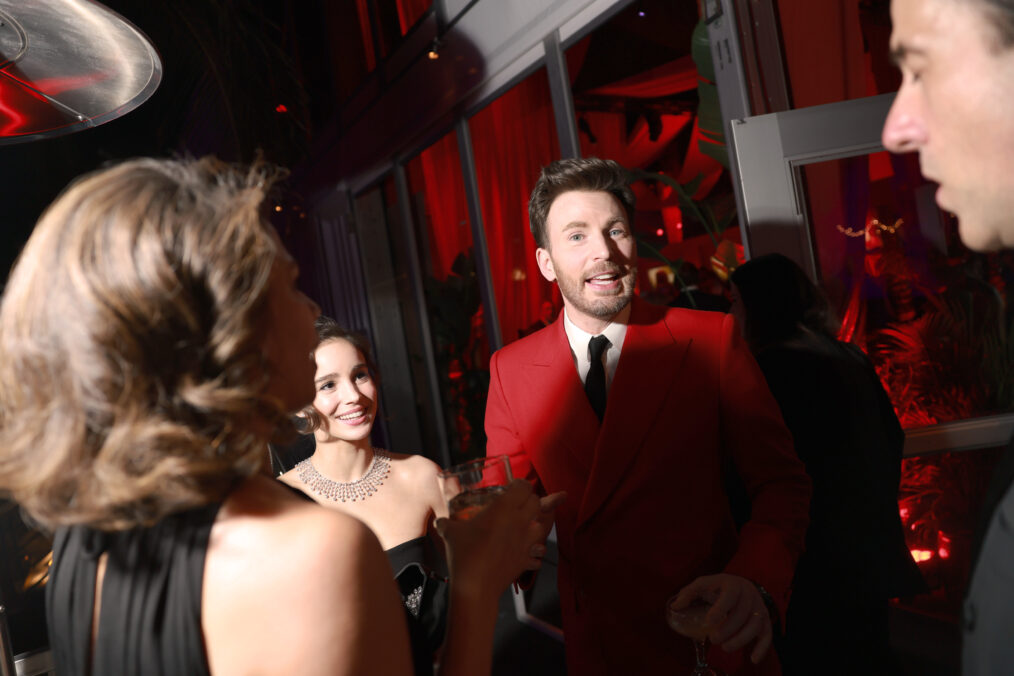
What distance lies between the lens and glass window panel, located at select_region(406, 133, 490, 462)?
5348 millimetres

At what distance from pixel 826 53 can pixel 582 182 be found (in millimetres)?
1583

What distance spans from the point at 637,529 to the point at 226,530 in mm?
1017

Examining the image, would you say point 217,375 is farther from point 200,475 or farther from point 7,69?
point 7,69

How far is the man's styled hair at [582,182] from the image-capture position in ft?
5.81

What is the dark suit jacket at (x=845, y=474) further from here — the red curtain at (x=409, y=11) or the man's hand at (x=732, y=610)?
the red curtain at (x=409, y=11)

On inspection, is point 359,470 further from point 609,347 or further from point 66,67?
point 66,67

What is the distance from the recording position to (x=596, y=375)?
5.75ft

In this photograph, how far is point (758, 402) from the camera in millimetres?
1538

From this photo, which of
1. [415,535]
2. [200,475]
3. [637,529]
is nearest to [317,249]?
[415,535]

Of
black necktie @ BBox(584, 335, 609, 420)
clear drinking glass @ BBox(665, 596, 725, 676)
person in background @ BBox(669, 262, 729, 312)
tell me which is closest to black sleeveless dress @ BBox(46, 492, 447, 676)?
clear drinking glass @ BBox(665, 596, 725, 676)

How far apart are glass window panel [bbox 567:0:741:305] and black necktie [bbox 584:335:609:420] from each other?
1.85 meters

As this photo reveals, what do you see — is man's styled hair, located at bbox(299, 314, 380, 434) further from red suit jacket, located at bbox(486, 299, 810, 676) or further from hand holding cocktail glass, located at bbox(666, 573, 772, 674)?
hand holding cocktail glass, located at bbox(666, 573, 772, 674)

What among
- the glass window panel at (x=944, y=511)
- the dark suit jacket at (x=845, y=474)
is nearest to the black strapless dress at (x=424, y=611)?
the dark suit jacket at (x=845, y=474)

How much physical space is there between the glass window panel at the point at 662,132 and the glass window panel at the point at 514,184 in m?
0.45
